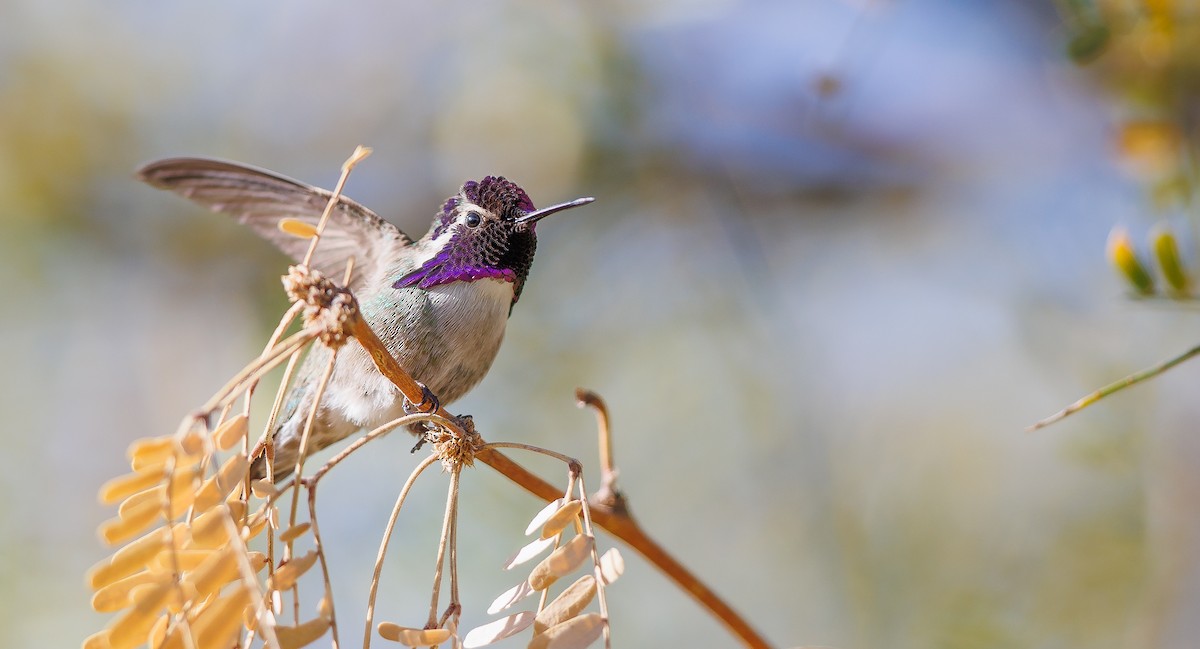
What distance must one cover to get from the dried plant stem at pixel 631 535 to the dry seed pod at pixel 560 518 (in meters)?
0.20

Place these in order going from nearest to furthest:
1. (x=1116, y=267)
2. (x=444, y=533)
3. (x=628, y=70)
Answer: (x=444, y=533) < (x=1116, y=267) < (x=628, y=70)

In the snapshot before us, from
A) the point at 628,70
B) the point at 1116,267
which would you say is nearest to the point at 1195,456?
the point at 1116,267

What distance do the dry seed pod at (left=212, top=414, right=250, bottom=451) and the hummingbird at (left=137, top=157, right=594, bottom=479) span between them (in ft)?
4.26

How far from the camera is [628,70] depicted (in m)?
6.55

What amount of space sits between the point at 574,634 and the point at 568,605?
0.07m

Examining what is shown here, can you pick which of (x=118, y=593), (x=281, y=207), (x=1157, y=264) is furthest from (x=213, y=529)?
(x=281, y=207)

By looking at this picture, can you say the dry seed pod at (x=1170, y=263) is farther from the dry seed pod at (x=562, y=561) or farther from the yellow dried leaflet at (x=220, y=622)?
the yellow dried leaflet at (x=220, y=622)

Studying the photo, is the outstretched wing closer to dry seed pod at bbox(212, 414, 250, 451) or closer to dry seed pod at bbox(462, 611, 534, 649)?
dry seed pod at bbox(212, 414, 250, 451)

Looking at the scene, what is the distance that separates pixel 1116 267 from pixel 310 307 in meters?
1.57

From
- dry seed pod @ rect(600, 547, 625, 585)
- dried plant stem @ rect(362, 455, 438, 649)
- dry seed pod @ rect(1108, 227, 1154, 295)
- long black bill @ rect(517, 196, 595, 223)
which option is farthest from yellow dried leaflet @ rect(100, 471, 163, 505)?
dry seed pod @ rect(1108, 227, 1154, 295)

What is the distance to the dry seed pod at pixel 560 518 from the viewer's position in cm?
168

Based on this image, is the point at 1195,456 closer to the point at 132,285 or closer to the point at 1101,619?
the point at 1101,619

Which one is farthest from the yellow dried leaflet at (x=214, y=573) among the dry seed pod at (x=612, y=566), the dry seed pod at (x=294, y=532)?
the dry seed pod at (x=612, y=566)

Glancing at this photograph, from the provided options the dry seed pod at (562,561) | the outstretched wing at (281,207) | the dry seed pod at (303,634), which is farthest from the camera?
the outstretched wing at (281,207)
